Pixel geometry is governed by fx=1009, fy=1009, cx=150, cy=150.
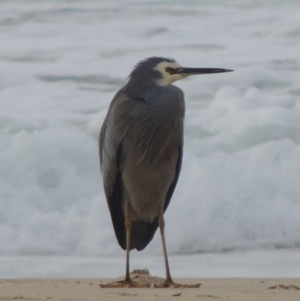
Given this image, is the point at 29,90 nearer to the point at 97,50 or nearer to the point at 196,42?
the point at 97,50

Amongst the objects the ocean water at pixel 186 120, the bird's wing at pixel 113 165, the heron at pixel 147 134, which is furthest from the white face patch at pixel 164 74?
the ocean water at pixel 186 120

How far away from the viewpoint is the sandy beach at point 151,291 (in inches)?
212

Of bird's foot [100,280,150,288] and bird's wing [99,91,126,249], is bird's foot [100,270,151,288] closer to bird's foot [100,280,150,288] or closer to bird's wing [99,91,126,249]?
bird's foot [100,280,150,288]

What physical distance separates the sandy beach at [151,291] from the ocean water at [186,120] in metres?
2.13

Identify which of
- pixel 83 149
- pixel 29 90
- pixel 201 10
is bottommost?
pixel 83 149

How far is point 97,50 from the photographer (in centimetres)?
1551

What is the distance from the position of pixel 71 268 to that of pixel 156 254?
97cm

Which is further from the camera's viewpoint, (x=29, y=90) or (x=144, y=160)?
(x=29, y=90)

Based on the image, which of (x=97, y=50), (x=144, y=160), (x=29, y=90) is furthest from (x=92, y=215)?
(x=97, y=50)

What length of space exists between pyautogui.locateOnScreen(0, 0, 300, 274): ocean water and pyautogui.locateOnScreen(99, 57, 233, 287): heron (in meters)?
1.92

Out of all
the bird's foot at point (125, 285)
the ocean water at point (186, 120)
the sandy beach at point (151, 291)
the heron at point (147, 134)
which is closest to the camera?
the sandy beach at point (151, 291)

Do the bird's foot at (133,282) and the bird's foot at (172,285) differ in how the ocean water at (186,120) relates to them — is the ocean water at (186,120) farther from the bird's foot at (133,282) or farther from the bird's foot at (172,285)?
the bird's foot at (172,285)

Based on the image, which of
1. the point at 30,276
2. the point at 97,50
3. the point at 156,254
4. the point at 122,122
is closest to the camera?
the point at 122,122

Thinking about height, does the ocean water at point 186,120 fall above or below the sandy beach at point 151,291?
above
